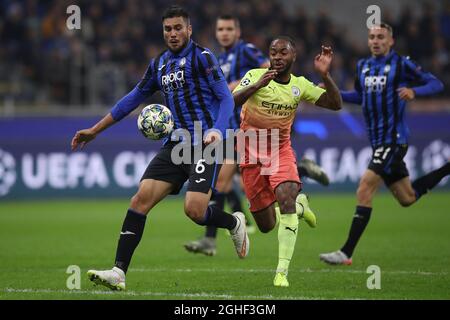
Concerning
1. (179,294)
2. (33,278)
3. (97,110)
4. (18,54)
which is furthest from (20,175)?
(179,294)

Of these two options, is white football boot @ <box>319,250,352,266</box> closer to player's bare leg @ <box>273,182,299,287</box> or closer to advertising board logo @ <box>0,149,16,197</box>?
player's bare leg @ <box>273,182,299,287</box>

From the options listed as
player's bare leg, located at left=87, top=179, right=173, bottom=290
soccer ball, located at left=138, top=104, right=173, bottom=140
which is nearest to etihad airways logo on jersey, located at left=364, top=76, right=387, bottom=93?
soccer ball, located at left=138, top=104, right=173, bottom=140

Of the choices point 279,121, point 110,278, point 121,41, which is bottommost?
point 110,278

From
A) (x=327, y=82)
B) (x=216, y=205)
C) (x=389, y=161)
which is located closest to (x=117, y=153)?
(x=216, y=205)

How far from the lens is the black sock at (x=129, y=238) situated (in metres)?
7.75

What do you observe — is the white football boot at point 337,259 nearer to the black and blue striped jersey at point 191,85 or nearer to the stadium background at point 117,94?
the black and blue striped jersey at point 191,85

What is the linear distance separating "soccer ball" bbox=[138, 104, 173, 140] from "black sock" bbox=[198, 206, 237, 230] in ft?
3.06

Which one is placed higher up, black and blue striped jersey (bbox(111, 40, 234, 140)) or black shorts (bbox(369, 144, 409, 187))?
black and blue striped jersey (bbox(111, 40, 234, 140))

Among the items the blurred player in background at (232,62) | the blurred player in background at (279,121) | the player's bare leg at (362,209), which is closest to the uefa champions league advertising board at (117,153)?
the blurred player in background at (232,62)

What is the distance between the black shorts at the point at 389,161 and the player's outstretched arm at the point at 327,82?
181 cm

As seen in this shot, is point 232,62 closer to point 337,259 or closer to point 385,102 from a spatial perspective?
point 385,102

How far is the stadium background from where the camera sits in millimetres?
18484

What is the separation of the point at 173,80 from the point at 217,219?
4.57 feet

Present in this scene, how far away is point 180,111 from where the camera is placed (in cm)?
820
